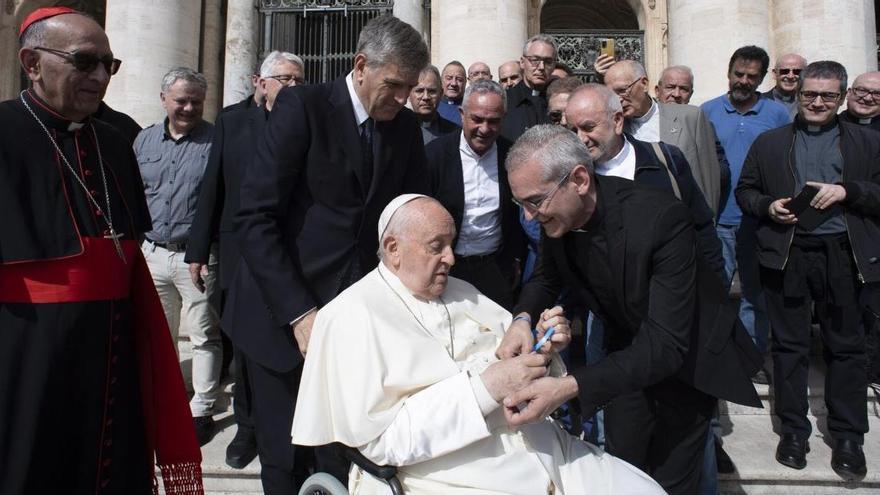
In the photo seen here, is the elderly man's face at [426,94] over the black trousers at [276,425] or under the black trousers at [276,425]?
over

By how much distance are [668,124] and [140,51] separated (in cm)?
723

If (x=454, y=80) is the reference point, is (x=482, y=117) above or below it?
below

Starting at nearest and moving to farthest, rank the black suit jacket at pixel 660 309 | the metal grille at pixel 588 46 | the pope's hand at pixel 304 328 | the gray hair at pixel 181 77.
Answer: the black suit jacket at pixel 660 309 < the pope's hand at pixel 304 328 < the gray hair at pixel 181 77 < the metal grille at pixel 588 46

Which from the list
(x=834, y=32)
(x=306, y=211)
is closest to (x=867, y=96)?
(x=834, y=32)

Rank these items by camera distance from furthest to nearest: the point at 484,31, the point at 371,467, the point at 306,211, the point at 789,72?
the point at 484,31
the point at 789,72
the point at 306,211
the point at 371,467

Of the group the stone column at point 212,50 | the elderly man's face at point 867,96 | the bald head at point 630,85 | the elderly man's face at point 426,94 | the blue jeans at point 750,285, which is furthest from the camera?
the stone column at point 212,50

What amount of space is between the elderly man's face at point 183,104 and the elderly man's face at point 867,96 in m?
4.82

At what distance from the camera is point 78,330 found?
229cm

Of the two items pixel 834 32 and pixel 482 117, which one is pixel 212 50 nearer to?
pixel 482 117

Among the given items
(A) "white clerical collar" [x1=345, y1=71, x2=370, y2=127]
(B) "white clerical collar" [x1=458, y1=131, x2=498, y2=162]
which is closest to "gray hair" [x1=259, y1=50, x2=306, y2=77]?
(B) "white clerical collar" [x1=458, y1=131, x2=498, y2=162]

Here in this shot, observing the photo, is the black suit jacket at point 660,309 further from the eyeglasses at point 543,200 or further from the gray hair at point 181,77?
the gray hair at point 181,77

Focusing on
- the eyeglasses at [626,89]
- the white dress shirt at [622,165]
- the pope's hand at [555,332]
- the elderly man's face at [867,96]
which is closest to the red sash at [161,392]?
the pope's hand at [555,332]

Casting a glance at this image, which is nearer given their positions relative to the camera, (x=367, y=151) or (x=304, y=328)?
(x=304, y=328)

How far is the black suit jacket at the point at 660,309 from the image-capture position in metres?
2.29
